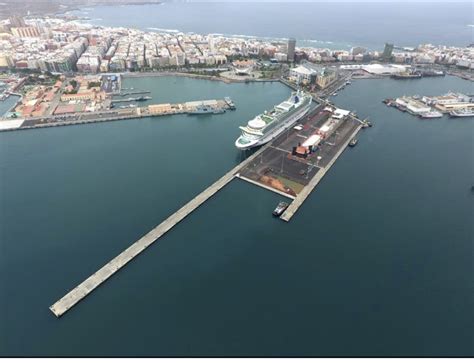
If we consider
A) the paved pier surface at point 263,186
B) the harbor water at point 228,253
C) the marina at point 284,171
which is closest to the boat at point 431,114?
the harbor water at point 228,253

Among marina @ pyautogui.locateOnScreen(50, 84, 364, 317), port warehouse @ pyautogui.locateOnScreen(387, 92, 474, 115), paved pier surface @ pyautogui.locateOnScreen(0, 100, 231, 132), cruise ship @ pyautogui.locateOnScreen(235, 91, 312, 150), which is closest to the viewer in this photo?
marina @ pyautogui.locateOnScreen(50, 84, 364, 317)

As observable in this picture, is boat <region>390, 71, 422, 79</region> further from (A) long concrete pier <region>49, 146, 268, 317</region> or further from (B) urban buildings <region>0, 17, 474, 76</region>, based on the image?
(A) long concrete pier <region>49, 146, 268, 317</region>

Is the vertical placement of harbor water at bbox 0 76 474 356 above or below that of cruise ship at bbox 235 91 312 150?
below

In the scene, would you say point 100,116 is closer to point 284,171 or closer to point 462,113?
point 284,171

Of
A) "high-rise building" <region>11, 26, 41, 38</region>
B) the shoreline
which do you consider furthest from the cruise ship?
"high-rise building" <region>11, 26, 41, 38</region>

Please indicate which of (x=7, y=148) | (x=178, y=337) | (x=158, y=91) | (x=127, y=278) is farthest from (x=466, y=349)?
(x=158, y=91)

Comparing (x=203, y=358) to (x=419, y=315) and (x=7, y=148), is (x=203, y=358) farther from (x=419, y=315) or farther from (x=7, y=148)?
(x=7, y=148)

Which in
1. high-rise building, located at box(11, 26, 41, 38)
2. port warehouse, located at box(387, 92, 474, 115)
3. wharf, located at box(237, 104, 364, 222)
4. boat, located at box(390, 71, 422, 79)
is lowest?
wharf, located at box(237, 104, 364, 222)
